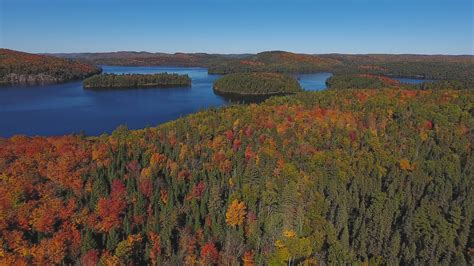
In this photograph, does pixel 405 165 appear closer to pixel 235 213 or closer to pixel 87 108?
pixel 235 213

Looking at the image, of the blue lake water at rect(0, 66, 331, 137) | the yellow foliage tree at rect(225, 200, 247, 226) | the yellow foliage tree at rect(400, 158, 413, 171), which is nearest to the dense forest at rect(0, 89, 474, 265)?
the yellow foliage tree at rect(225, 200, 247, 226)

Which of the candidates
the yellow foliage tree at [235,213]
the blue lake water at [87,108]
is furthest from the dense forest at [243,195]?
the blue lake water at [87,108]

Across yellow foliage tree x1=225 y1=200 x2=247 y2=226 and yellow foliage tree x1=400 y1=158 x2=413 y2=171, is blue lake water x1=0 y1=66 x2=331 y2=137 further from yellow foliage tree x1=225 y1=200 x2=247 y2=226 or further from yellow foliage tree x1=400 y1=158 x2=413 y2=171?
yellow foliage tree x1=400 y1=158 x2=413 y2=171

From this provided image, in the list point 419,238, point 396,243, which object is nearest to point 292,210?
point 396,243

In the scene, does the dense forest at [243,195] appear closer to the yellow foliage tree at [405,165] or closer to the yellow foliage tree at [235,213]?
the yellow foliage tree at [235,213]

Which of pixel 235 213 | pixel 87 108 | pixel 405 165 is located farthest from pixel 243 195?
Result: pixel 87 108

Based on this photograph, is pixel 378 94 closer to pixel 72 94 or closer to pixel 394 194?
pixel 394 194
